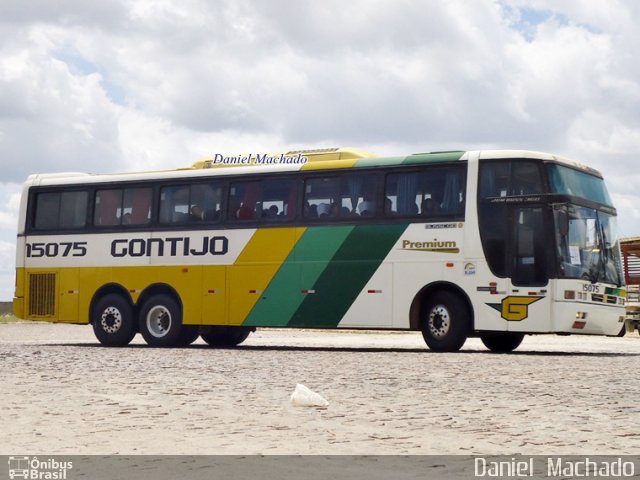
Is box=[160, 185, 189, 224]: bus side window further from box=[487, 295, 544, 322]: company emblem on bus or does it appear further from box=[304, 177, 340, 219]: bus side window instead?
box=[487, 295, 544, 322]: company emblem on bus

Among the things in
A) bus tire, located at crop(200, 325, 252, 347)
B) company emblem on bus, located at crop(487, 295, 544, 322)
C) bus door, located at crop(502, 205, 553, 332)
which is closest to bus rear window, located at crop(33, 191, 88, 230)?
bus tire, located at crop(200, 325, 252, 347)

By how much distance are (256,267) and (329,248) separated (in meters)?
1.83

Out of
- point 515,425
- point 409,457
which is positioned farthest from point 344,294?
point 409,457

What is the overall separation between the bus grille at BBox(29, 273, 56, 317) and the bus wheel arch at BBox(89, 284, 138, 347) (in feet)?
3.39

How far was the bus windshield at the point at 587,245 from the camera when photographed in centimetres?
2025

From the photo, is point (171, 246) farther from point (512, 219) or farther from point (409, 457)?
point (409, 457)

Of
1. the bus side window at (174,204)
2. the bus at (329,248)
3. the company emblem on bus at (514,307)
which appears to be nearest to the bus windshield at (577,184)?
the bus at (329,248)

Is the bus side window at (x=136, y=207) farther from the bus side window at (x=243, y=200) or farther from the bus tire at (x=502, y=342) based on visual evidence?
the bus tire at (x=502, y=342)

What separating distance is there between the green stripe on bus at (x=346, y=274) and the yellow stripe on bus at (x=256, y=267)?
974 millimetres

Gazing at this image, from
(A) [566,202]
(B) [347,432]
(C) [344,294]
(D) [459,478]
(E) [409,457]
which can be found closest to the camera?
(D) [459,478]

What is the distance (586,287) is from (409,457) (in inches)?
529

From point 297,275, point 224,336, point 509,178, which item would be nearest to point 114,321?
point 224,336

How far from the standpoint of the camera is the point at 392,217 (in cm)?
2159

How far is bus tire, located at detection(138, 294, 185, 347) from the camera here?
80.0 ft
